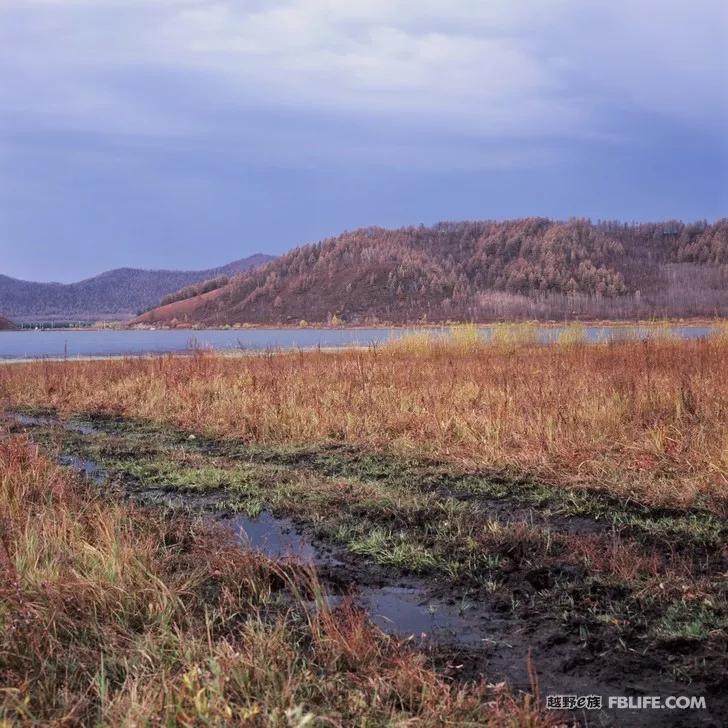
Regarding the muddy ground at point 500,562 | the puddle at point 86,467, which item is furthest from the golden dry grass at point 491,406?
the puddle at point 86,467

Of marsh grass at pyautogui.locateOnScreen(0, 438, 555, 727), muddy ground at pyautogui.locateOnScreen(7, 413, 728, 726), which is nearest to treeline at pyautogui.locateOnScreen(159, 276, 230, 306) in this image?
muddy ground at pyautogui.locateOnScreen(7, 413, 728, 726)

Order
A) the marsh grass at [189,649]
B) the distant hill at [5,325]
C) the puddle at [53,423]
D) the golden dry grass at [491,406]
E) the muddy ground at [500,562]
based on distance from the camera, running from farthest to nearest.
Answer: the distant hill at [5,325], the puddle at [53,423], the golden dry grass at [491,406], the muddy ground at [500,562], the marsh grass at [189,649]

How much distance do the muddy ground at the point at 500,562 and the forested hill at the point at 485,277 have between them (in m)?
76.3

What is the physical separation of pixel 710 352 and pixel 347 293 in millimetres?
88682

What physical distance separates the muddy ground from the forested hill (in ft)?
250

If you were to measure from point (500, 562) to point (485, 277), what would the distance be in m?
101

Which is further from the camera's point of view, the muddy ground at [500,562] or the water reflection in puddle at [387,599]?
the water reflection in puddle at [387,599]

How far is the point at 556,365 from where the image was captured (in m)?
13.0

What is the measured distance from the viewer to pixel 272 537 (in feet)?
17.4

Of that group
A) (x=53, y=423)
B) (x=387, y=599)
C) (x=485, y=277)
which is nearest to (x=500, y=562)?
(x=387, y=599)

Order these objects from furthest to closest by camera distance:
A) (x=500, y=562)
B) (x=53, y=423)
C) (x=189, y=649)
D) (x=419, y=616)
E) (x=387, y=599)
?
(x=53, y=423), (x=500, y=562), (x=387, y=599), (x=419, y=616), (x=189, y=649)

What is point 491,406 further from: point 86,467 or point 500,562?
point 500,562

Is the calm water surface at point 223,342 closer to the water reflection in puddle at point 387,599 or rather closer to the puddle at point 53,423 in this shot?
the puddle at point 53,423

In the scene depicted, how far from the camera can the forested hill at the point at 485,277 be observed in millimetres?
89750
